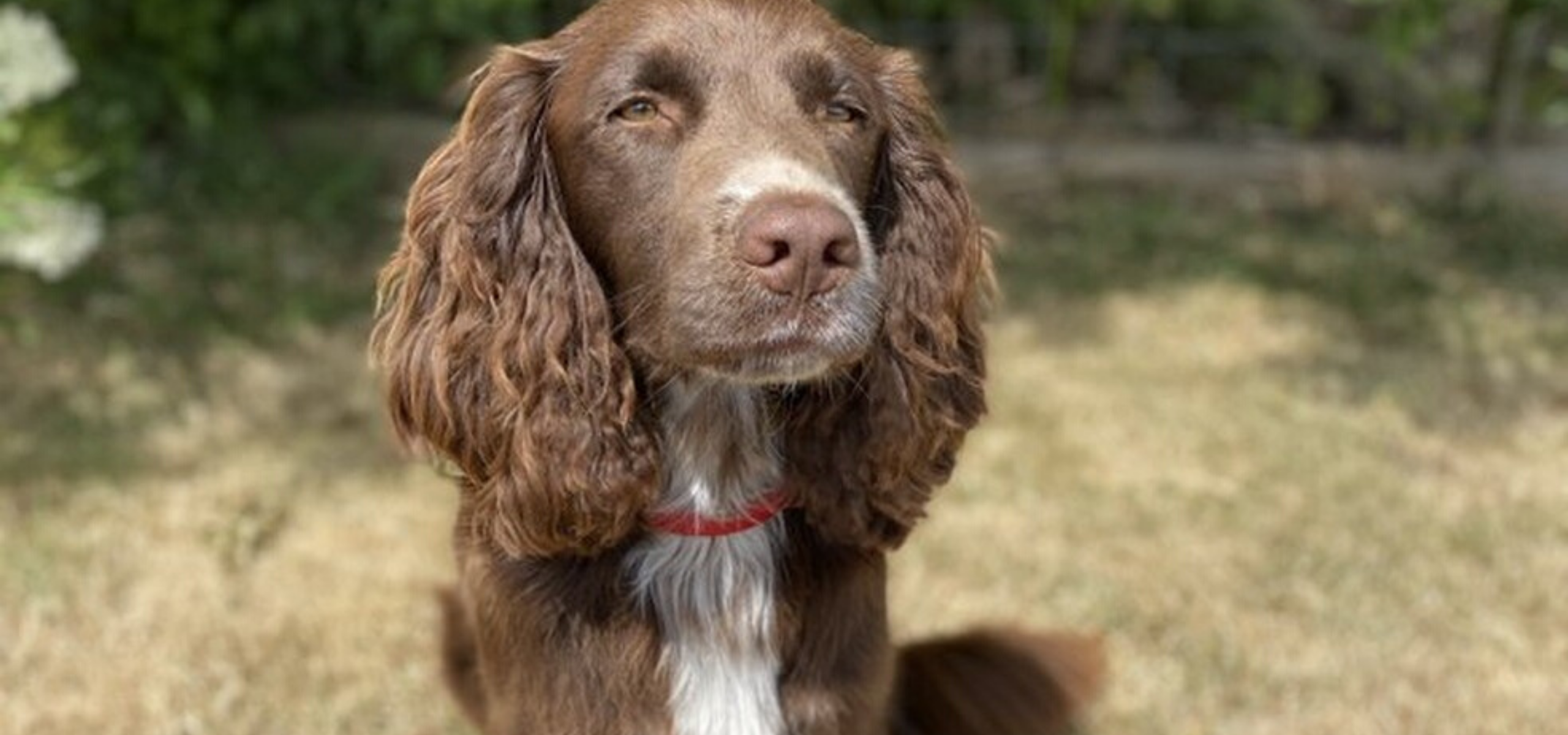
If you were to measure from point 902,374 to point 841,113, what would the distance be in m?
0.38

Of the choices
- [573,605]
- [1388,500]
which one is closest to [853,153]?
[573,605]

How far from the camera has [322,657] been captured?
381cm

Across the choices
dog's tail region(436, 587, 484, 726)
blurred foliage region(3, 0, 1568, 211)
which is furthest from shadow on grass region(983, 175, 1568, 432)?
dog's tail region(436, 587, 484, 726)

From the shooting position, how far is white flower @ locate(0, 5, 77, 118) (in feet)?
13.9

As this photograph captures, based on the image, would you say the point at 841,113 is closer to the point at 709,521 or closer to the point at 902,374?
the point at 902,374

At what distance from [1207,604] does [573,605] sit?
1.83m

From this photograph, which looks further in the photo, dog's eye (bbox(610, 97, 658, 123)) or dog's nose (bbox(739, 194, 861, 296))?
dog's eye (bbox(610, 97, 658, 123))

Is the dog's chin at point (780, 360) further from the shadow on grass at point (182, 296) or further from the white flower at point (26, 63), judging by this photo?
the shadow on grass at point (182, 296)

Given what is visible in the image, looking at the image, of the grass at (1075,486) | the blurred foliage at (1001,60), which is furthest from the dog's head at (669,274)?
the blurred foliage at (1001,60)

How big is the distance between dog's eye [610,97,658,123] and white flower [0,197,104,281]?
2.34 metres

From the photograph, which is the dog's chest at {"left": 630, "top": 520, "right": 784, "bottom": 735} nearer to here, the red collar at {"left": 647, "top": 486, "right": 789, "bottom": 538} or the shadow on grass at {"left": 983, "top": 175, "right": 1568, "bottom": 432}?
the red collar at {"left": 647, "top": 486, "right": 789, "bottom": 538}

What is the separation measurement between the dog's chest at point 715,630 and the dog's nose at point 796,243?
0.57 meters

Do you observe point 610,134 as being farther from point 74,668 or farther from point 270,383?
point 270,383

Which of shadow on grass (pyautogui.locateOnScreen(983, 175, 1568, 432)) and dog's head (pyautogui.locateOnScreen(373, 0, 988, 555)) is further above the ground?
dog's head (pyautogui.locateOnScreen(373, 0, 988, 555))
